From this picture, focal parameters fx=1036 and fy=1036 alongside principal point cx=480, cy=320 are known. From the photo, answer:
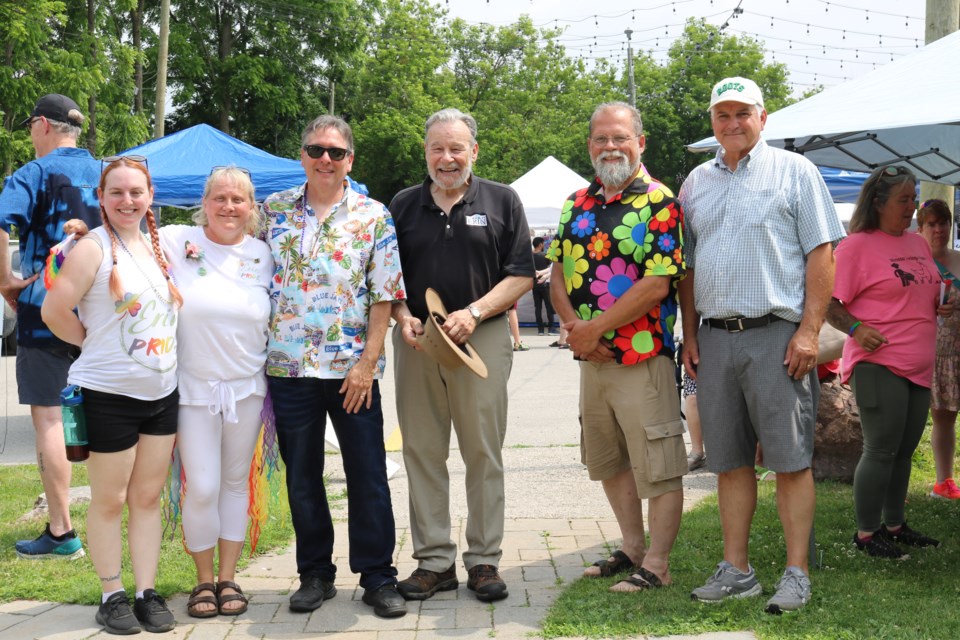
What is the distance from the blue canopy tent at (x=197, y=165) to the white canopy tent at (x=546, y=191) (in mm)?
7030

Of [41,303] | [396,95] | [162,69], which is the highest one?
[396,95]

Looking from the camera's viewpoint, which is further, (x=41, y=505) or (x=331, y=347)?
(x=41, y=505)

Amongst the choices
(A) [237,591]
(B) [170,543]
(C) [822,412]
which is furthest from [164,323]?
(C) [822,412]

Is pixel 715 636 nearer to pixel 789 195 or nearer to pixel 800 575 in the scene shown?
pixel 800 575

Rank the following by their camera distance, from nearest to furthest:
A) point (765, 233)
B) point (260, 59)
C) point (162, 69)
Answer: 1. point (765, 233)
2. point (162, 69)
3. point (260, 59)

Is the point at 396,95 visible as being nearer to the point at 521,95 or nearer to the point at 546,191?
the point at 521,95

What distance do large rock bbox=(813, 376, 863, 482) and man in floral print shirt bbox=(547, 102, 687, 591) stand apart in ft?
8.02

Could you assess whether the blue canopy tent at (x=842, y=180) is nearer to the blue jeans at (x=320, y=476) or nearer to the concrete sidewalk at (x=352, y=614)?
the concrete sidewalk at (x=352, y=614)

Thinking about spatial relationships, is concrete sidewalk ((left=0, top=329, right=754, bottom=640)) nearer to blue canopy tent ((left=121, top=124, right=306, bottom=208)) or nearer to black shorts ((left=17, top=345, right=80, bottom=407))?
black shorts ((left=17, top=345, right=80, bottom=407))

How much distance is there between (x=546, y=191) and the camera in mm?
18672

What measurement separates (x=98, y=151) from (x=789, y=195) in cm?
1858

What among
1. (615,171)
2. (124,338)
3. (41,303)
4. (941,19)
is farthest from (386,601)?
(941,19)

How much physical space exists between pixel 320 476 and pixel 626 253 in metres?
1.61

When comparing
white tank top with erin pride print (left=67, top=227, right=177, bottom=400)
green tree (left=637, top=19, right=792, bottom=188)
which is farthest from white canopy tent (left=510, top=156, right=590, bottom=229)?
green tree (left=637, top=19, right=792, bottom=188)
